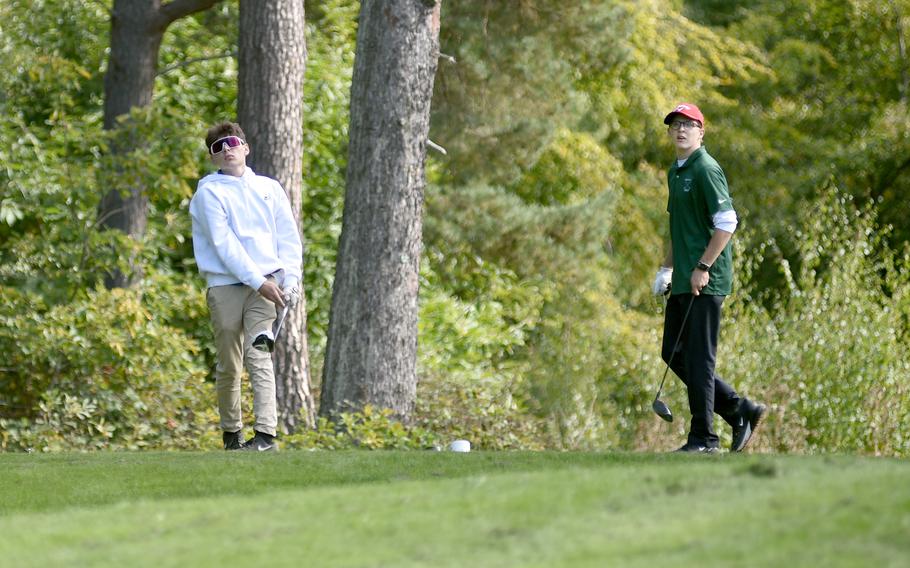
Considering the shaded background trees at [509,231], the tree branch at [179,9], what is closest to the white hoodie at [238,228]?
the shaded background trees at [509,231]

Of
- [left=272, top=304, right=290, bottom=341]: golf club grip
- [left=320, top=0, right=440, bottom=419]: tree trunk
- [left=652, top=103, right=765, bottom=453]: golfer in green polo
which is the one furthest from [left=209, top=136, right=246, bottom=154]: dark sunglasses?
[left=320, top=0, right=440, bottom=419]: tree trunk

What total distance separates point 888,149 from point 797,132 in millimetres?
2233

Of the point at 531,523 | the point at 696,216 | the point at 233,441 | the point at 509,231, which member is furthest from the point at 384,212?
the point at 509,231

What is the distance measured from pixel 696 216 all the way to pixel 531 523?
11.4 feet

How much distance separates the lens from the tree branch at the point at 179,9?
15.4 meters

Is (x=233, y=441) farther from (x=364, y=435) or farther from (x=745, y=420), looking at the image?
(x=745, y=420)

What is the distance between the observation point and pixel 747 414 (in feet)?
27.2

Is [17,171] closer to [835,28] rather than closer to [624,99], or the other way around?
[624,99]

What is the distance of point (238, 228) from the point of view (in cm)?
865

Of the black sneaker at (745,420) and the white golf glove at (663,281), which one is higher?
the white golf glove at (663,281)

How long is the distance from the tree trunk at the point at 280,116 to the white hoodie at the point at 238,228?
4.00m

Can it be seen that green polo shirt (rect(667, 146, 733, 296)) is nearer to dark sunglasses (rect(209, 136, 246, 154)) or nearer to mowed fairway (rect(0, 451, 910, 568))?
mowed fairway (rect(0, 451, 910, 568))

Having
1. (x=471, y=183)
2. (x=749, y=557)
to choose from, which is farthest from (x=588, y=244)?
(x=749, y=557)

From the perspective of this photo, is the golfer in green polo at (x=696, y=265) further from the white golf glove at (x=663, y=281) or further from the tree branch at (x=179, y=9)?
the tree branch at (x=179, y=9)
